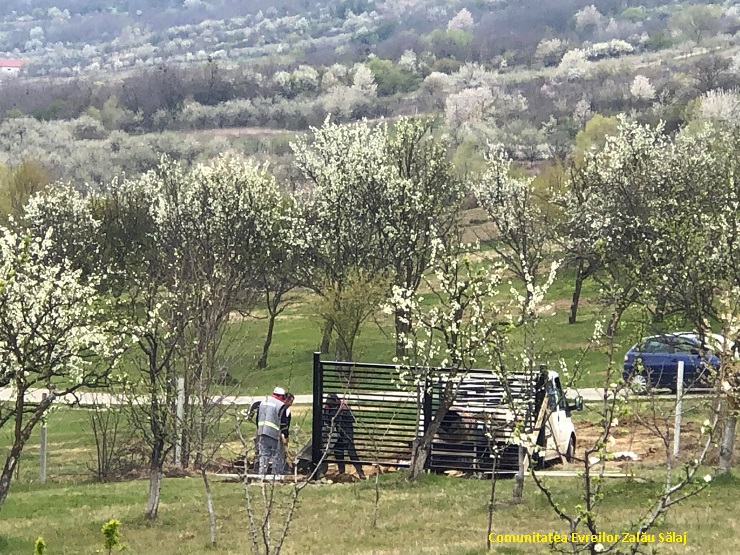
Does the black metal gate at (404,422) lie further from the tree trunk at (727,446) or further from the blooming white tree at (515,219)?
the blooming white tree at (515,219)

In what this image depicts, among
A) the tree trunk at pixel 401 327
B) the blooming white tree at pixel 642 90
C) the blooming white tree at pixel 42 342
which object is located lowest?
the tree trunk at pixel 401 327

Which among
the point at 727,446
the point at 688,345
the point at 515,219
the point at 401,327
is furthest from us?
the point at 515,219

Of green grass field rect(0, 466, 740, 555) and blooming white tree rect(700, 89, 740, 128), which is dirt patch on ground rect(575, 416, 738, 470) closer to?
green grass field rect(0, 466, 740, 555)

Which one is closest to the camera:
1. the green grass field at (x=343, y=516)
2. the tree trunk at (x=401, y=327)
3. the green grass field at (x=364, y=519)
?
the green grass field at (x=364, y=519)

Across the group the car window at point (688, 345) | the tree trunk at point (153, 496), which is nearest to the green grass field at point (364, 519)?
the tree trunk at point (153, 496)

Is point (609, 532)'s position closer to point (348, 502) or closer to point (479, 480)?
point (348, 502)

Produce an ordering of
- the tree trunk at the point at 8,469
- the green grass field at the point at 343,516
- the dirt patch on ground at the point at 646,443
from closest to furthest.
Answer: the tree trunk at the point at 8,469 → the green grass field at the point at 343,516 → the dirt patch on ground at the point at 646,443

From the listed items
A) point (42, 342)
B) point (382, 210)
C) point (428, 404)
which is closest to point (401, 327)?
point (382, 210)

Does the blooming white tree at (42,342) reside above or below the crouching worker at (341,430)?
above

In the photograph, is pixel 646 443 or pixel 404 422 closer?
pixel 404 422

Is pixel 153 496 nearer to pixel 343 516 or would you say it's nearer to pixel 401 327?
pixel 343 516

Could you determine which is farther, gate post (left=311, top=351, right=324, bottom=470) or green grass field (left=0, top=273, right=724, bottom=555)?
gate post (left=311, top=351, right=324, bottom=470)

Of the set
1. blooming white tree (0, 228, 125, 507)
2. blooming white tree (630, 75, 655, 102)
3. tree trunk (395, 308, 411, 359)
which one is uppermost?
blooming white tree (0, 228, 125, 507)

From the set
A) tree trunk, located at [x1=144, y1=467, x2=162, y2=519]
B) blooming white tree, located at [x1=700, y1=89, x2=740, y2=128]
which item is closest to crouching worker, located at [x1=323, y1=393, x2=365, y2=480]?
tree trunk, located at [x1=144, y1=467, x2=162, y2=519]
